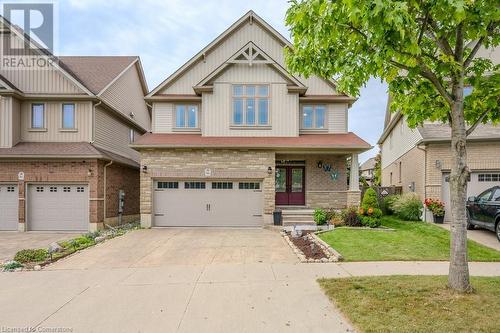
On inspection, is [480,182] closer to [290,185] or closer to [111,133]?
[290,185]

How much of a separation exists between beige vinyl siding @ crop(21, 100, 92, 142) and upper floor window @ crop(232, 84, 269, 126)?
22.5ft

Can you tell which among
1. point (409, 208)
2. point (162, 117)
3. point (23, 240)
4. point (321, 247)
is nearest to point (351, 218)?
point (409, 208)

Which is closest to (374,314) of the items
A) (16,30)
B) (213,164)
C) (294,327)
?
(294,327)

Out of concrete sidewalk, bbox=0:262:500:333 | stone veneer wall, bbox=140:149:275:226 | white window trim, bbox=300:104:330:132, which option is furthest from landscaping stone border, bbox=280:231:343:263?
white window trim, bbox=300:104:330:132

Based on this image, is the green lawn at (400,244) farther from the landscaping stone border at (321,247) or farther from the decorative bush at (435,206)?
the decorative bush at (435,206)

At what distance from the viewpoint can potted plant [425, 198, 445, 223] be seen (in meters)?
13.3

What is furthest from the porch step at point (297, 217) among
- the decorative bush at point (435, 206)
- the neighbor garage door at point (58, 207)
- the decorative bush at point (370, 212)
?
the neighbor garage door at point (58, 207)

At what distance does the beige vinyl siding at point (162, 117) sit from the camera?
51.9 feet

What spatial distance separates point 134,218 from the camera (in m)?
18.1

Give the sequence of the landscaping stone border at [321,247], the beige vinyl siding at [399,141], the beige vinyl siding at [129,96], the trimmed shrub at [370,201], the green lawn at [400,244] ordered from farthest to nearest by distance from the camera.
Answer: the beige vinyl siding at [129,96], the beige vinyl siding at [399,141], the trimmed shrub at [370,201], the green lawn at [400,244], the landscaping stone border at [321,247]

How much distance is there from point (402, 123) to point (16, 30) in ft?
68.5

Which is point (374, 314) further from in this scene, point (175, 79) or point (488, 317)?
point (175, 79)

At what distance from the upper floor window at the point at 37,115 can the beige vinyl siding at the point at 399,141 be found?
1715cm

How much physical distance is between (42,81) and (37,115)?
161 centimetres
